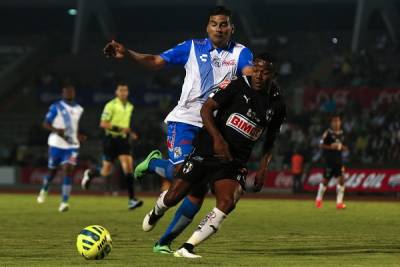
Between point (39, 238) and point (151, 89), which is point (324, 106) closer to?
Answer: point (151, 89)

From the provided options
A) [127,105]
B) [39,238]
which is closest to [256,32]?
[127,105]

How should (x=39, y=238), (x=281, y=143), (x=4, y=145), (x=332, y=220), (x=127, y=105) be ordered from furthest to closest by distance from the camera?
(x=4, y=145), (x=281, y=143), (x=127, y=105), (x=332, y=220), (x=39, y=238)

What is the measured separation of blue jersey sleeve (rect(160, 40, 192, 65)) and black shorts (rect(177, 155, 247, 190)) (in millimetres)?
1380

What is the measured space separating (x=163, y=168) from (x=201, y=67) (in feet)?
4.61

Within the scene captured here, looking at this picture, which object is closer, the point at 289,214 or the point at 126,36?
the point at 289,214

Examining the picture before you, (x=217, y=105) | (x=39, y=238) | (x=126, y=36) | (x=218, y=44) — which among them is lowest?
(x=39, y=238)

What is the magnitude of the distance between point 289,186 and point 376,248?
71.9 ft

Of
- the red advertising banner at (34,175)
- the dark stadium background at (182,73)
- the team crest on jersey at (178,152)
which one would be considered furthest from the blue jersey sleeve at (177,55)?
the red advertising banner at (34,175)

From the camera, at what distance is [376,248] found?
1208 cm

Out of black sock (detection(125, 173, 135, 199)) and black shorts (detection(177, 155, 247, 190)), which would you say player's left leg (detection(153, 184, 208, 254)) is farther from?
black sock (detection(125, 173, 135, 199))

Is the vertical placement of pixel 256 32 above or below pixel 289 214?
above

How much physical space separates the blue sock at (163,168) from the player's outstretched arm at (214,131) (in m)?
1.56

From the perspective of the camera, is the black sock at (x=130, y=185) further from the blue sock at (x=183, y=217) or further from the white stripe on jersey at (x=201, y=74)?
the blue sock at (x=183, y=217)

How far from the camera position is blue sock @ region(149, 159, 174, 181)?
12055mm
